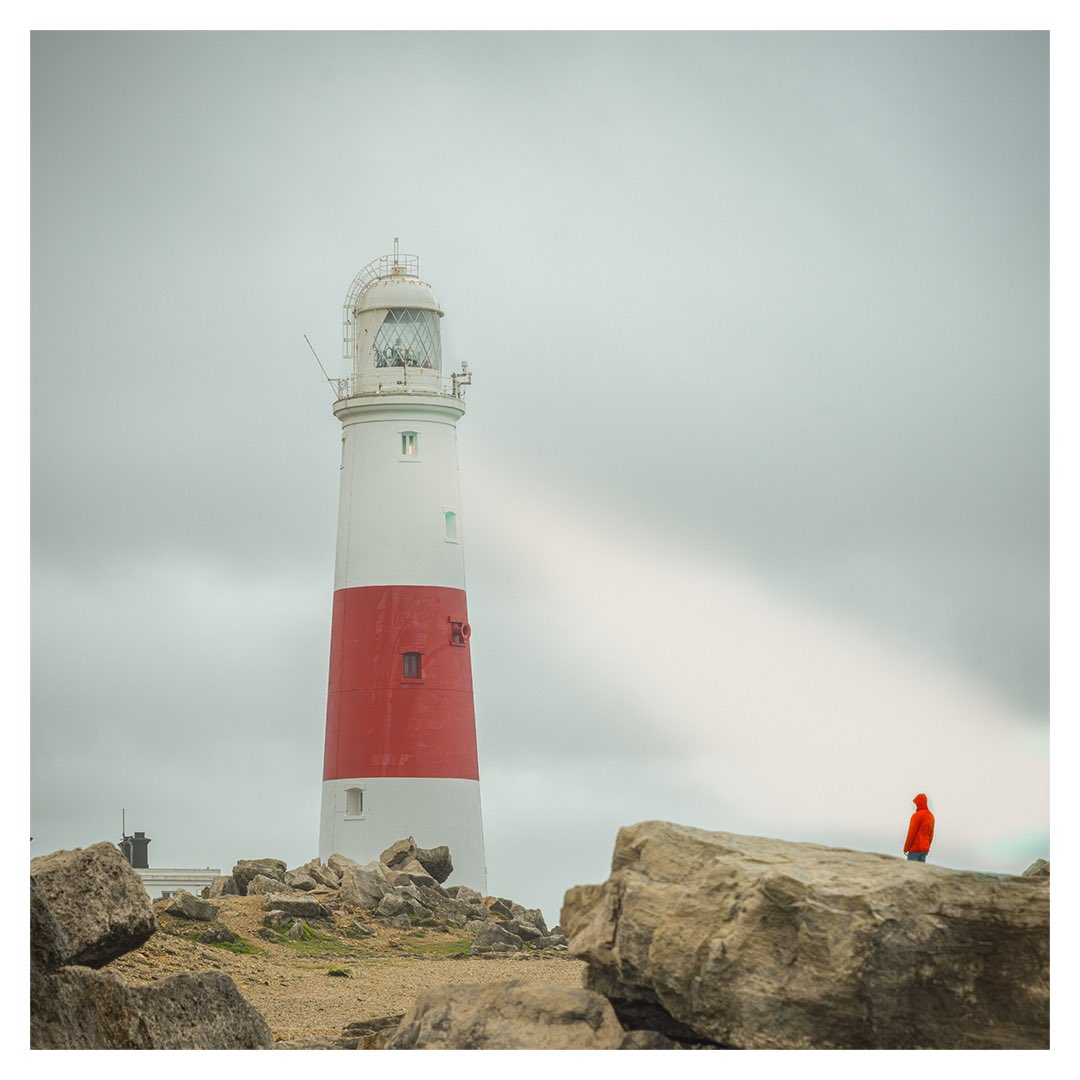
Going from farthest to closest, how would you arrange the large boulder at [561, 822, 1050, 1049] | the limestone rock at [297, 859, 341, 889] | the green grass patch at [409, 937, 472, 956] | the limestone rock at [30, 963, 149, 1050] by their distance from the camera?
the limestone rock at [297, 859, 341, 889]
the green grass patch at [409, 937, 472, 956]
the limestone rock at [30, 963, 149, 1050]
the large boulder at [561, 822, 1050, 1049]

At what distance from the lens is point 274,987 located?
19328mm

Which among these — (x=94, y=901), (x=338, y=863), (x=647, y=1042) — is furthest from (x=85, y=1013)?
(x=338, y=863)

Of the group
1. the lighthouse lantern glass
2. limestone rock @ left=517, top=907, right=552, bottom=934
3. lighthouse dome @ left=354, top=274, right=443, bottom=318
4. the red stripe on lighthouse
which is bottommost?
limestone rock @ left=517, top=907, right=552, bottom=934

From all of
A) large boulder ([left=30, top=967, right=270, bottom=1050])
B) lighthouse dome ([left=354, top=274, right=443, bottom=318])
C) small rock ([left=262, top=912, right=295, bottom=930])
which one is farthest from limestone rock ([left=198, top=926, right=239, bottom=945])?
lighthouse dome ([left=354, top=274, right=443, bottom=318])

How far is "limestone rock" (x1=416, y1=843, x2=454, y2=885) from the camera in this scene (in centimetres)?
2989

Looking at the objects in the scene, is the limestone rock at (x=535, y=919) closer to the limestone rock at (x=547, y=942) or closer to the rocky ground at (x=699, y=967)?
the limestone rock at (x=547, y=942)

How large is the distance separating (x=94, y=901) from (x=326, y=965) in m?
9.24

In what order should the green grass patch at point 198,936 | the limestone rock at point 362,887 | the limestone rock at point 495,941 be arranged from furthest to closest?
the limestone rock at point 362,887, the limestone rock at point 495,941, the green grass patch at point 198,936

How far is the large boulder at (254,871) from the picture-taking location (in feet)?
88.8

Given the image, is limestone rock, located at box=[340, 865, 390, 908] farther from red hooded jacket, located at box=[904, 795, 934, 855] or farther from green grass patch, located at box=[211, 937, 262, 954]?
red hooded jacket, located at box=[904, 795, 934, 855]

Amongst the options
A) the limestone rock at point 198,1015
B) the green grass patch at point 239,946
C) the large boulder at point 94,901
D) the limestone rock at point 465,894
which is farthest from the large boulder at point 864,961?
the limestone rock at point 465,894

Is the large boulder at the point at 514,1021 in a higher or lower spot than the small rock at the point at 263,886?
higher

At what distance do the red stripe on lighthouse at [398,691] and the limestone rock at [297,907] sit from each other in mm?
5752

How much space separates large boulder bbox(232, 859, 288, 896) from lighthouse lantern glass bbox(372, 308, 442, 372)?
9.12m
